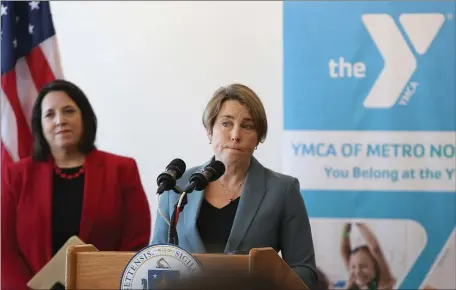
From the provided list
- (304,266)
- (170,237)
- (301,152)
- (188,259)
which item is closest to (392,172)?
(301,152)

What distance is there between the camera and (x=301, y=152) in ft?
12.6

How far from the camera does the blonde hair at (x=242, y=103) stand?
8.27 feet

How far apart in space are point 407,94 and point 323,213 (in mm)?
833

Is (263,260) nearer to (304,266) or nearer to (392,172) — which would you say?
(304,266)

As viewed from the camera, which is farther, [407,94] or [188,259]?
[407,94]

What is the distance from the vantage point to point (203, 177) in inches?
83.4

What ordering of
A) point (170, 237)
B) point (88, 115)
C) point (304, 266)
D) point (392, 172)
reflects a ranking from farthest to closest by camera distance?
point (392, 172), point (88, 115), point (304, 266), point (170, 237)

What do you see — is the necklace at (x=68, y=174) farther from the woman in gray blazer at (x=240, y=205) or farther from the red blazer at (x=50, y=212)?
Answer: the woman in gray blazer at (x=240, y=205)

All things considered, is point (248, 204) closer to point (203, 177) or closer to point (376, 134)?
point (203, 177)

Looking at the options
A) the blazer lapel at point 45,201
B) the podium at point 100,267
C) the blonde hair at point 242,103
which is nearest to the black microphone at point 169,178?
→ the podium at point 100,267

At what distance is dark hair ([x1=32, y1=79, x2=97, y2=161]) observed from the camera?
3.45 meters

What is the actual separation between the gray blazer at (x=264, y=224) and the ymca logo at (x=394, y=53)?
1468mm

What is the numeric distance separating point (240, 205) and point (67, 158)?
4.26 ft

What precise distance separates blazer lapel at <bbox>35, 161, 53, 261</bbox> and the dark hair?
78mm
